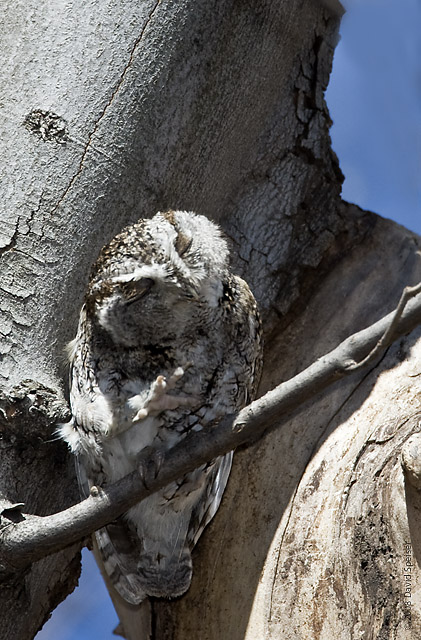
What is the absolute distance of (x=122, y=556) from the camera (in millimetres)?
2008

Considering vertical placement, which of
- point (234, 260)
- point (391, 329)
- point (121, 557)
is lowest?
point (391, 329)

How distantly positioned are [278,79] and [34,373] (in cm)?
111

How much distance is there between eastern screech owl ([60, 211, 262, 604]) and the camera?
1581 mm

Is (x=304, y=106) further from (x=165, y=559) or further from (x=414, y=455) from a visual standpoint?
(x=165, y=559)

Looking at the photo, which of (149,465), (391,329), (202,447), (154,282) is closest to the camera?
(391,329)

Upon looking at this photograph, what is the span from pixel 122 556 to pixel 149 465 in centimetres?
68

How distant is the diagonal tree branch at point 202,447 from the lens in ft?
3.77

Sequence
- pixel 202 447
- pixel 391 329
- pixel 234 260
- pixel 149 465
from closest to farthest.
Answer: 1. pixel 391 329
2. pixel 202 447
3. pixel 149 465
4. pixel 234 260

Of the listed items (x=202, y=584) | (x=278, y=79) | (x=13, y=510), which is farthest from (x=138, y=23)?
(x=202, y=584)

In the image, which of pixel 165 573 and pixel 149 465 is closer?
pixel 149 465

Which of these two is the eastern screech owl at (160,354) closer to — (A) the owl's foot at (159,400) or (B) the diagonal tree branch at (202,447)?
(A) the owl's foot at (159,400)

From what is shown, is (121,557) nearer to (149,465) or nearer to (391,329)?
(149,465)

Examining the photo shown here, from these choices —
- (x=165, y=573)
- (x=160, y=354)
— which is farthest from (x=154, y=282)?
(x=165, y=573)

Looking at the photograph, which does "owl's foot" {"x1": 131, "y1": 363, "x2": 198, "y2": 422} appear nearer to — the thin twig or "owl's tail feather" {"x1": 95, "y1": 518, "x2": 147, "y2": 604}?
the thin twig
